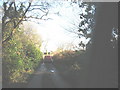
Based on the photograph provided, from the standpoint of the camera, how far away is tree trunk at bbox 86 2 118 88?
1666 cm

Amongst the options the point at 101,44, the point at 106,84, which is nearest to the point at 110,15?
the point at 101,44

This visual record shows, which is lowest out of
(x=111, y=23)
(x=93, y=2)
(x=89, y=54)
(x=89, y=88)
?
(x=89, y=88)

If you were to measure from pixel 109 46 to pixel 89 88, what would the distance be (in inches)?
128

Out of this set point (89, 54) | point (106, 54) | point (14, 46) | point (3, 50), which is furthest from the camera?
point (14, 46)

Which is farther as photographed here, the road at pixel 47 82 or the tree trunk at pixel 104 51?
the road at pixel 47 82

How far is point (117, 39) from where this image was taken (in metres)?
19.1

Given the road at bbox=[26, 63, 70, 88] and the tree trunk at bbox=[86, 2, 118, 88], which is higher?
the tree trunk at bbox=[86, 2, 118, 88]

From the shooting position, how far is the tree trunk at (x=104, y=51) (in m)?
16.7

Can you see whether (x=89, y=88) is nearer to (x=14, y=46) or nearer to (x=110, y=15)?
(x=110, y=15)

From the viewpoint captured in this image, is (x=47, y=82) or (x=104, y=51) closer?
(x=104, y=51)

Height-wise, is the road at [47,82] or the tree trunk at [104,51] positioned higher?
the tree trunk at [104,51]

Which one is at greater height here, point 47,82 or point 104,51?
point 104,51

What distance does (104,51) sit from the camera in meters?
17.3

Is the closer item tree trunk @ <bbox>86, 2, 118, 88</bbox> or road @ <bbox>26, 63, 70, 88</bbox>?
tree trunk @ <bbox>86, 2, 118, 88</bbox>
